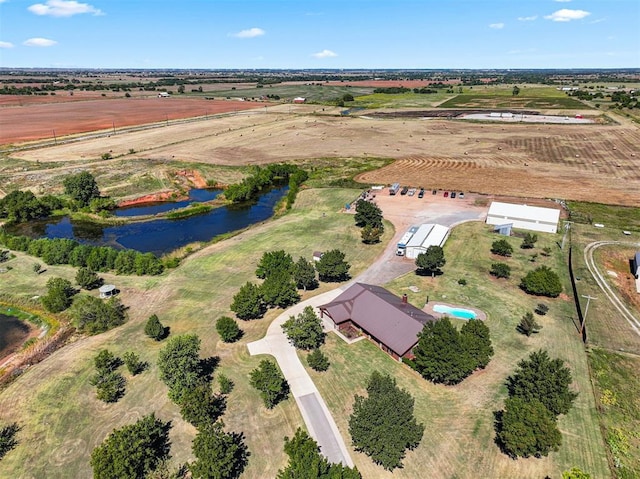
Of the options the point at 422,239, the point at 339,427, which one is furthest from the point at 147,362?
the point at 422,239

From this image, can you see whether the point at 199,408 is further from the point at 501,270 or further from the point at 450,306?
the point at 501,270

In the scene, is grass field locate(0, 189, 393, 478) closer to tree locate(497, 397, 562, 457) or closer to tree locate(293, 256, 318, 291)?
tree locate(293, 256, 318, 291)

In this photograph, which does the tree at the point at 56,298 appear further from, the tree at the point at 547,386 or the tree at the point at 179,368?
the tree at the point at 547,386

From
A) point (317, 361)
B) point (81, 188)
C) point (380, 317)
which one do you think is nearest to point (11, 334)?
point (317, 361)

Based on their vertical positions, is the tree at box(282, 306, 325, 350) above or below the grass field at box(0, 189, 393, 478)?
above

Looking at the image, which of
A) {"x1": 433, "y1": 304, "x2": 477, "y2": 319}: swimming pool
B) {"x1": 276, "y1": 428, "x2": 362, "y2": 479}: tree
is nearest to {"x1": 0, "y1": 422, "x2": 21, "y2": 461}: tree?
{"x1": 276, "y1": 428, "x2": 362, "y2": 479}: tree

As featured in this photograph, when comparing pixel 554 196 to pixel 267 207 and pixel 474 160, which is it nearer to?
pixel 474 160
